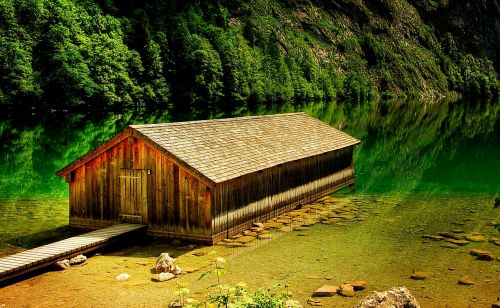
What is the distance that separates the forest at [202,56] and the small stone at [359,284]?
79.4 m

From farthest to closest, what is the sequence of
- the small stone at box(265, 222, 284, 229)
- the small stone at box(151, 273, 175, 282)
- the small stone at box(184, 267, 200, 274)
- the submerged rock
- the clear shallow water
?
the clear shallow water < the small stone at box(265, 222, 284, 229) < the small stone at box(184, 267, 200, 274) < the small stone at box(151, 273, 175, 282) < the submerged rock

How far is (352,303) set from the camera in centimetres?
1536

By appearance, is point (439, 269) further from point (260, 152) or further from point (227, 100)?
point (227, 100)

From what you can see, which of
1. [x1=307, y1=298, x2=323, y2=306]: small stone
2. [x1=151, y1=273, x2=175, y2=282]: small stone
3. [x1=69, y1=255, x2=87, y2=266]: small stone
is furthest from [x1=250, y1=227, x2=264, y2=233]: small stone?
[x1=307, y1=298, x2=323, y2=306]: small stone

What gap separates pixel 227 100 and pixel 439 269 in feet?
351

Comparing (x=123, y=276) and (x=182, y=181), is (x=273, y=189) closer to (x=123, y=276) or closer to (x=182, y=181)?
(x=182, y=181)

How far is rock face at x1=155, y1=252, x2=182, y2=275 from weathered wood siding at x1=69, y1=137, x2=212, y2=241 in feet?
10.2

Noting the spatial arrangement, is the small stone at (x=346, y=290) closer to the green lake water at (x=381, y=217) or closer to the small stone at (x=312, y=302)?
the green lake water at (x=381, y=217)

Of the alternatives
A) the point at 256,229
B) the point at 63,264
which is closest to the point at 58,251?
the point at 63,264

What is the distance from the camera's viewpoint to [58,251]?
1855 cm

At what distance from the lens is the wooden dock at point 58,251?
56.4ft

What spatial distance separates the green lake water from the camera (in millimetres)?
17594

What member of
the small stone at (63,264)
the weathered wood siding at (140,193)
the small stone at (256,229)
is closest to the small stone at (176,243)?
the weathered wood siding at (140,193)

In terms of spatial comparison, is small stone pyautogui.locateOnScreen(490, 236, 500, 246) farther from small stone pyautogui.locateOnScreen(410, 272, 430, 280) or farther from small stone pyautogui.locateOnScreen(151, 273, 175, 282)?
small stone pyautogui.locateOnScreen(151, 273, 175, 282)
